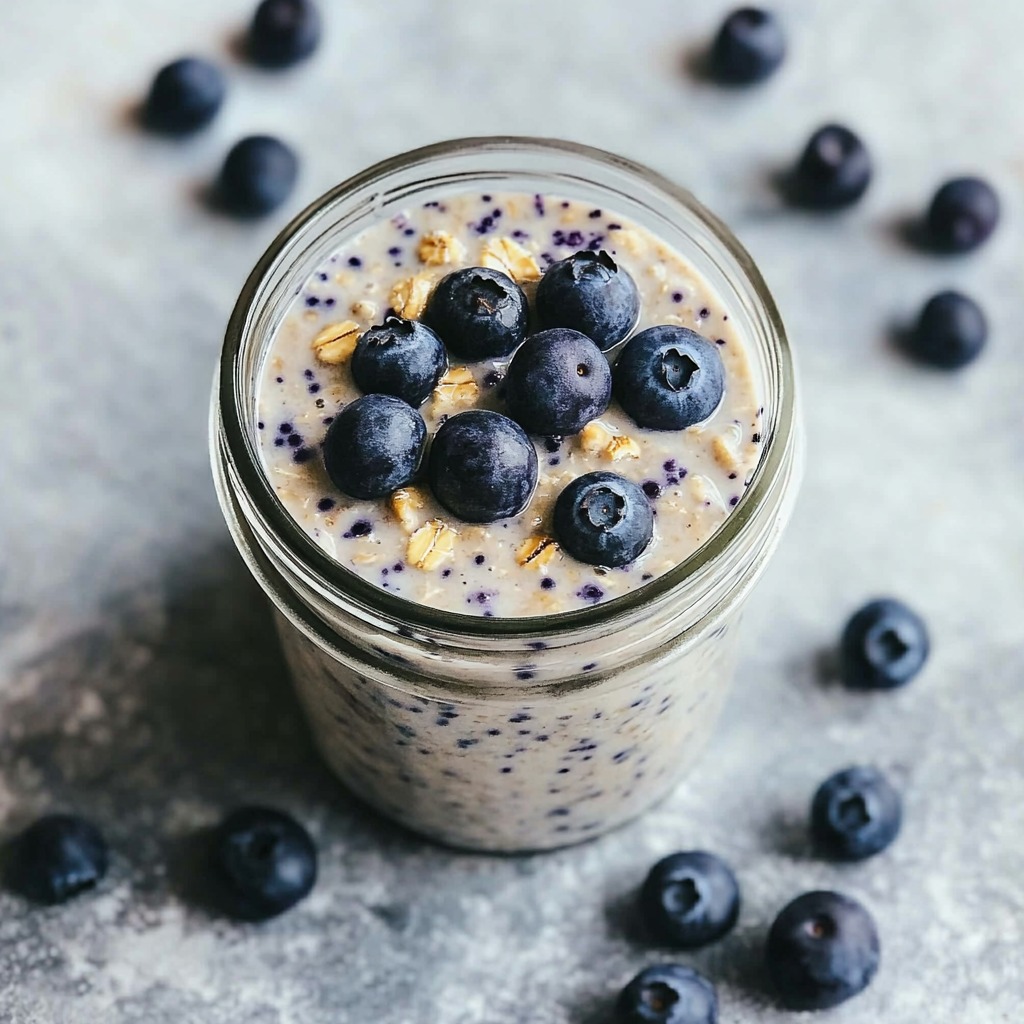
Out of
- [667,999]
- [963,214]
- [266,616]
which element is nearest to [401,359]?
[266,616]

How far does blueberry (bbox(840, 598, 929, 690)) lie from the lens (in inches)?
77.0

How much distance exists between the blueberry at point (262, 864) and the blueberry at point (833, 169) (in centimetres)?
107

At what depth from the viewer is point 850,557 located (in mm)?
2059

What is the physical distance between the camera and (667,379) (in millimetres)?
1474

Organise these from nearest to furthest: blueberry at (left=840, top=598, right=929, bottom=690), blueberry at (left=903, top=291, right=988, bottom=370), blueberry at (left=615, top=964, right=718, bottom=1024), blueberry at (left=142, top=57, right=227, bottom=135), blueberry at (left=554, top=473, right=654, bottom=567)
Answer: blueberry at (left=554, top=473, right=654, bottom=567), blueberry at (left=615, top=964, right=718, bottom=1024), blueberry at (left=840, top=598, right=929, bottom=690), blueberry at (left=903, top=291, right=988, bottom=370), blueberry at (left=142, top=57, right=227, bottom=135)

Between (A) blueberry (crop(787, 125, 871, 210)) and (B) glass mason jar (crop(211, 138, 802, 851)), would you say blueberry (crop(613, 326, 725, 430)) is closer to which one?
(B) glass mason jar (crop(211, 138, 802, 851))

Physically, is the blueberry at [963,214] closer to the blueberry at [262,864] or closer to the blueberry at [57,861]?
the blueberry at [262,864]

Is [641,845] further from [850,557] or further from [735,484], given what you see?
[735,484]

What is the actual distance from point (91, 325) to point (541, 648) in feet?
3.27

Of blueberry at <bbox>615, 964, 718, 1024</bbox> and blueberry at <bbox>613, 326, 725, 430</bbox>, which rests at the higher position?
blueberry at <bbox>613, 326, 725, 430</bbox>

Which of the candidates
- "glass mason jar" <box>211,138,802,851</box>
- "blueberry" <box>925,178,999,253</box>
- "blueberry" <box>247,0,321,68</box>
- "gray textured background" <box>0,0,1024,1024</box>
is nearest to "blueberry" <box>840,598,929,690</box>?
"gray textured background" <box>0,0,1024,1024</box>

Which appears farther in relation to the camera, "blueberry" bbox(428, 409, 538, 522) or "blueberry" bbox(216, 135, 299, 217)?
"blueberry" bbox(216, 135, 299, 217)

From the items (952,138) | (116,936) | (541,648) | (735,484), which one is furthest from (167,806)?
(952,138)

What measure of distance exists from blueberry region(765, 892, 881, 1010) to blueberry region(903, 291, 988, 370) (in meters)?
0.71
